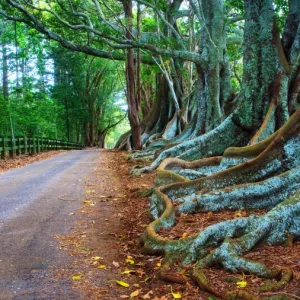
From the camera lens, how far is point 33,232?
609cm

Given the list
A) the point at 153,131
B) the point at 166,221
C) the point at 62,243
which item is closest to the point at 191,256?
the point at 166,221

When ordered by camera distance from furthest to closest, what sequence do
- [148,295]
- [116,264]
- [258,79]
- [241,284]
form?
[258,79], [116,264], [148,295], [241,284]

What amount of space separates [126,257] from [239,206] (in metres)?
1.85

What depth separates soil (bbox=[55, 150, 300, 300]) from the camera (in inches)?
157

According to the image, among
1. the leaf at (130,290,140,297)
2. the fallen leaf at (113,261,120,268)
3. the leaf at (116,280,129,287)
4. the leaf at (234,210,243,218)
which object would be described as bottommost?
the leaf at (130,290,140,297)

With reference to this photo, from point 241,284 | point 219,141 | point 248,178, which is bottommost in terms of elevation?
point 241,284

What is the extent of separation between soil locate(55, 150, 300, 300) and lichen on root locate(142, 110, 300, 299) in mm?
120

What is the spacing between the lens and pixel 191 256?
178 inches

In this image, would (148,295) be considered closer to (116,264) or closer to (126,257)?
(116,264)

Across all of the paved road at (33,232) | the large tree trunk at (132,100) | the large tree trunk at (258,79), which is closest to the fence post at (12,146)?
the large tree trunk at (132,100)

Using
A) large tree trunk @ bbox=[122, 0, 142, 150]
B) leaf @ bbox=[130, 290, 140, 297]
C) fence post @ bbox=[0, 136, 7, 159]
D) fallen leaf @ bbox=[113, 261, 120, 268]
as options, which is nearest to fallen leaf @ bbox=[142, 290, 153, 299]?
leaf @ bbox=[130, 290, 140, 297]

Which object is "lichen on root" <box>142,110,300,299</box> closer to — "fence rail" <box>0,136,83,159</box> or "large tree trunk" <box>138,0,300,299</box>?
"large tree trunk" <box>138,0,300,299</box>

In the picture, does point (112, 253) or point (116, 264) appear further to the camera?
point (112, 253)

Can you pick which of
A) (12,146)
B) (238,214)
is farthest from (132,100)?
(238,214)
